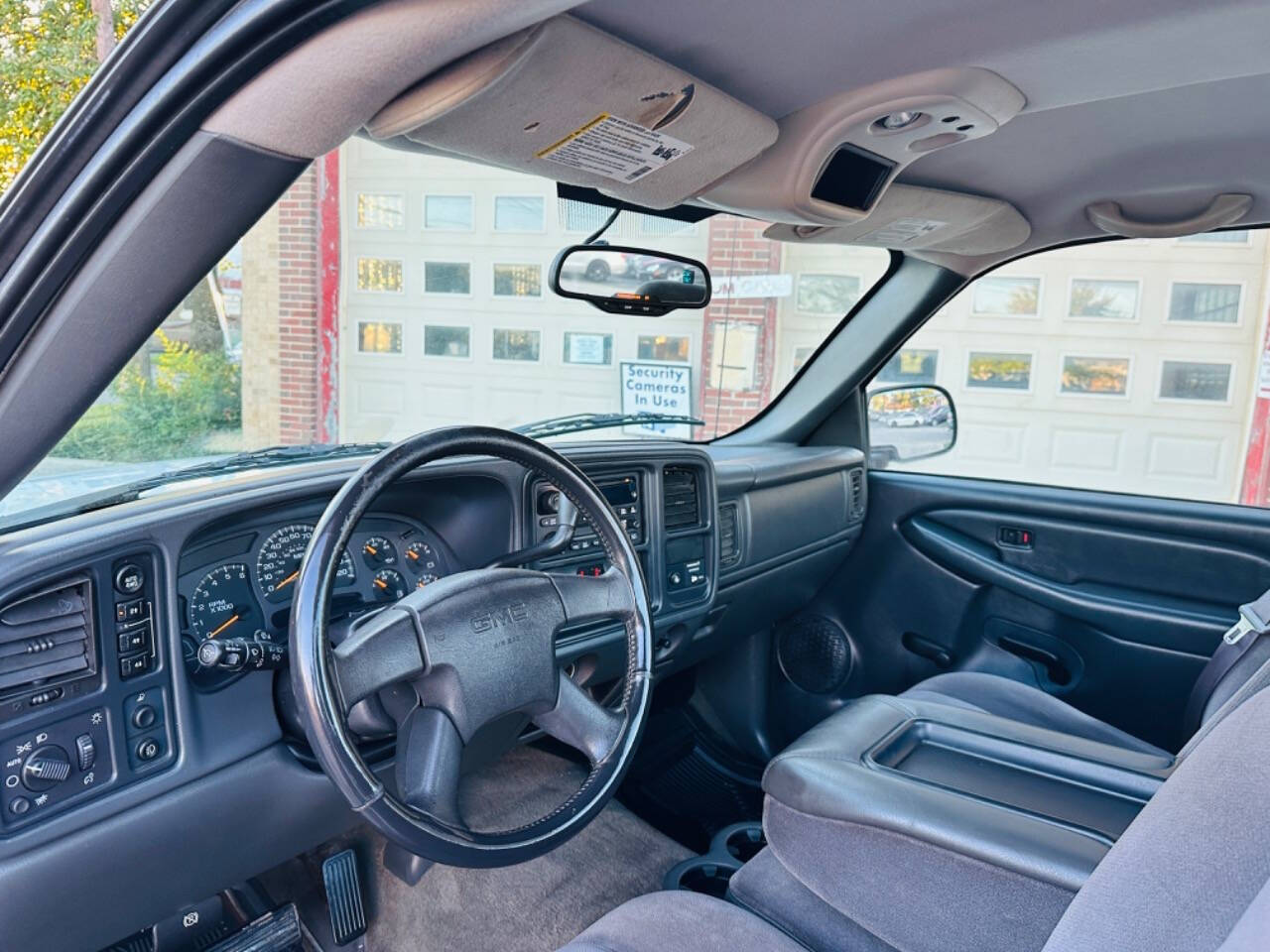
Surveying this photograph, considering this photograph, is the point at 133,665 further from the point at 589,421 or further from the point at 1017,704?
the point at 1017,704

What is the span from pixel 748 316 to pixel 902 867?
184 centimetres

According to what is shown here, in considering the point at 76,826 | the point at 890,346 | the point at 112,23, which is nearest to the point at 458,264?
the point at 890,346

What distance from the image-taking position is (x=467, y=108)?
4.14ft

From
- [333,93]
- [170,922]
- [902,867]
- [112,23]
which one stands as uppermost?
[112,23]

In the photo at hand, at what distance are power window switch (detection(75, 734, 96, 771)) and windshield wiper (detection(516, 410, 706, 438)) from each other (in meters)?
1.06

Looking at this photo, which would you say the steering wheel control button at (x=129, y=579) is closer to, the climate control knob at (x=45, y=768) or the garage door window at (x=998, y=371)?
the climate control knob at (x=45, y=768)

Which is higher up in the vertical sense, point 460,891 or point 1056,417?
point 1056,417

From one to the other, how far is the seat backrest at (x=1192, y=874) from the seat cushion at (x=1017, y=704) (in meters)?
1.21

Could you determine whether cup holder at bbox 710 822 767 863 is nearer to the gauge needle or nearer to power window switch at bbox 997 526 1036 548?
power window switch at bbox 997 526 1036 548

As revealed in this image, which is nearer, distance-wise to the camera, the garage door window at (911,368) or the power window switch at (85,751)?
the power window switch at (85,751)

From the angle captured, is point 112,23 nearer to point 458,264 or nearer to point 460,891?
point 458,264

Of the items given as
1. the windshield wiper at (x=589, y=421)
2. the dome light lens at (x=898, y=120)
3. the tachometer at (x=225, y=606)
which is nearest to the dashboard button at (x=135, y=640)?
the tachometer at (x=225, y=606)

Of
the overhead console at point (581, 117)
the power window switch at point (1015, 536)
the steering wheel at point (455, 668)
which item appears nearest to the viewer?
the overhead console at point (581, 117)

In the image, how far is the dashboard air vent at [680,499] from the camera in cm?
241
